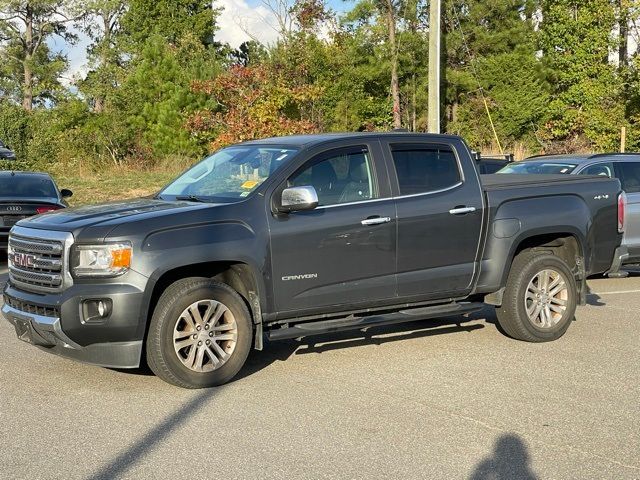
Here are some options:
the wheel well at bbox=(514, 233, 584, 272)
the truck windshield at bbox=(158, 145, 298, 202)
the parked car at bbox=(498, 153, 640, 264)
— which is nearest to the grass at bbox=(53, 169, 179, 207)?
the parked car at bbox=(498, 153, 640, 264)

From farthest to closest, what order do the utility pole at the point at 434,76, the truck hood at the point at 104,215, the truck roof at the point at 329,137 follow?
1. the utility pole at the point at 434,76
2. the truck roof at the point at 329,137
3. the truck hood at the point at 104,215

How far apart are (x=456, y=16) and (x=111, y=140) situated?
2017cm

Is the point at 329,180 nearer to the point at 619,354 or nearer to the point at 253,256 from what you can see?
the point at 253,256

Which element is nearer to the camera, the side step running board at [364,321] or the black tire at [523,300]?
the side step running board at [364,321]

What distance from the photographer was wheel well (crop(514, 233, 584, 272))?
8.28 metres

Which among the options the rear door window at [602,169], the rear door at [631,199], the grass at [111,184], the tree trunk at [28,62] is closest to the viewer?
the rear door at [631,199]

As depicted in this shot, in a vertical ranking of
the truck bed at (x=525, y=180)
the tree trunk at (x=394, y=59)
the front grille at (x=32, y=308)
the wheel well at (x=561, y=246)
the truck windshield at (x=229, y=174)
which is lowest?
the front grille at (x=32, y=308)

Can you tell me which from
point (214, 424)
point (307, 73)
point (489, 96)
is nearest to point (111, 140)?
point (307, 73)

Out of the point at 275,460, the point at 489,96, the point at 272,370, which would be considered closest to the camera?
the point at 275,460

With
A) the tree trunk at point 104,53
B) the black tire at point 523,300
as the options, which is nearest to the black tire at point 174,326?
the black tire at point 523,300

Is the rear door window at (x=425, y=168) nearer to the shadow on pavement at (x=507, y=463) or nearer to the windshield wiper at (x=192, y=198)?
the windshield wiper at (x=192, y=198)

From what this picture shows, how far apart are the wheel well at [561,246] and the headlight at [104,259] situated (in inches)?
155

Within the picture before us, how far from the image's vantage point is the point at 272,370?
6.98m

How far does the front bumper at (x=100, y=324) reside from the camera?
6.05m
